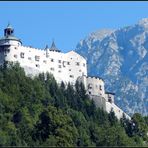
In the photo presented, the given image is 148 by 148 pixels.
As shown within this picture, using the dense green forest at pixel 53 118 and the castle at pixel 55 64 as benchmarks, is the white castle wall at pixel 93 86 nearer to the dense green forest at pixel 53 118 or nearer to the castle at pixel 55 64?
the castle at pixel 55 64

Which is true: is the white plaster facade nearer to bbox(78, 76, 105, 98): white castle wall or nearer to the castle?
the castle

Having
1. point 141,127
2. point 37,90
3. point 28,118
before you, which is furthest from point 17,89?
point 141,127

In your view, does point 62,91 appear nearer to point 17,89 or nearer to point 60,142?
point 17,89

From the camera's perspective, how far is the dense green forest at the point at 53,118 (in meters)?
113

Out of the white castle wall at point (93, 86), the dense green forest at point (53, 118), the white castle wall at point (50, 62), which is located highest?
the white castle wall at point (50, 62)

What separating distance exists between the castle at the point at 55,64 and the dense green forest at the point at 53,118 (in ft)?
7.13

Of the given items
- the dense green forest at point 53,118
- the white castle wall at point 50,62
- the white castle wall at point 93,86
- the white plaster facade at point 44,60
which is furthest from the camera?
the white castle wall at point 93,86

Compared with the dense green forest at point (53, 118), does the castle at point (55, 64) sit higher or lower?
higher

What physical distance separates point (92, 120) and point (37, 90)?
451 inches

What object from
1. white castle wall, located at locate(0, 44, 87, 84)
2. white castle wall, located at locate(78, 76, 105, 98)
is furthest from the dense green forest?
white castle wall, located at locate(78, 76, 105, 98)

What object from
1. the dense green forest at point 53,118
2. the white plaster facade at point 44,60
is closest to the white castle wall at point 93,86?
the white plaster facade at point 44,60

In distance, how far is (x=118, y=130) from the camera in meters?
127

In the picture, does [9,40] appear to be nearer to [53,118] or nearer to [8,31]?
[8,31]

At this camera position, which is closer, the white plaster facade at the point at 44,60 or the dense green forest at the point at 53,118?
the dense green forest at the point at 53,118
